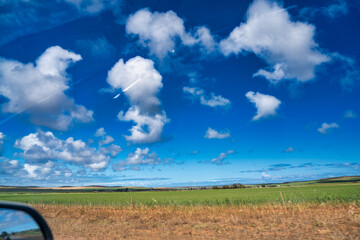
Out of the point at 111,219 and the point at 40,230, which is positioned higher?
the point at 40,230

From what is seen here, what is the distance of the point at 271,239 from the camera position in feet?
34.0

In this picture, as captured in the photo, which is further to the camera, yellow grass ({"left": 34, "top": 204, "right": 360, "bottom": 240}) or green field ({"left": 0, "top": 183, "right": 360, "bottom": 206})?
green field ({"left": 0, "top": 183, "right": 360, "bottom": 206})

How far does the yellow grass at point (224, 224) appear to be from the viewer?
11.2 metres

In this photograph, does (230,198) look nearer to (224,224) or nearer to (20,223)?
(224,224)

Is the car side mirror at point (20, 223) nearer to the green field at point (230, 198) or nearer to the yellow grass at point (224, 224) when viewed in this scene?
the yellow grass at point (224, 224)

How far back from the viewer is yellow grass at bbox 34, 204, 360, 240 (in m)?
11.2

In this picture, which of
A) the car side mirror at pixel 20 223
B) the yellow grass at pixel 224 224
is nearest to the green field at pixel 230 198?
the yellow grass at pixel 224 224

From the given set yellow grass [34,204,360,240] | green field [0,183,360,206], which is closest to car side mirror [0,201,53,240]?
yellow grass [34,204,360,240]

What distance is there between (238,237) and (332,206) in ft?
29.1

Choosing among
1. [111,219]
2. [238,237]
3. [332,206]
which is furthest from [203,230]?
[332,206]

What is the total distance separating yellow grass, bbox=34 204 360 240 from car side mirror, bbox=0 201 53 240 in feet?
32.5

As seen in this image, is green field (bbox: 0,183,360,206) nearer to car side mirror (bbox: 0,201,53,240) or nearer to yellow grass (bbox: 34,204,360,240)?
yellow grass (bbox: 34,204,360,240)

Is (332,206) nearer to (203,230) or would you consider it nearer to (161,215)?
(203,230)

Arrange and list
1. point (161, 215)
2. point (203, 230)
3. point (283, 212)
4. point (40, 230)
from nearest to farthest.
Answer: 1. point (40, 230)
2. point (203, 230)
3. point (283, 212)
4. point (161, 215)
